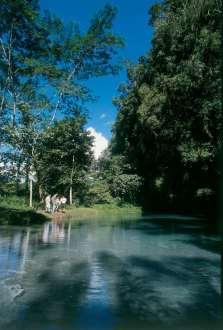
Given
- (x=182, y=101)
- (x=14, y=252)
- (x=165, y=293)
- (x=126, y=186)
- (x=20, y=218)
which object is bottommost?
(x=165, y=293)

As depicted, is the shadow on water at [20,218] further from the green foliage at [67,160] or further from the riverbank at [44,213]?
the green foliage at [67,160]

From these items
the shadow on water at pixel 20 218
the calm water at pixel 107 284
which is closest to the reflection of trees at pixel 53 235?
the calm water at pixel 107 284

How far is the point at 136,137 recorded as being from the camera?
4334 cm

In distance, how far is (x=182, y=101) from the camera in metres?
26.2

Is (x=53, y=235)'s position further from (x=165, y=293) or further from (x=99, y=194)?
(x=99, y=194)

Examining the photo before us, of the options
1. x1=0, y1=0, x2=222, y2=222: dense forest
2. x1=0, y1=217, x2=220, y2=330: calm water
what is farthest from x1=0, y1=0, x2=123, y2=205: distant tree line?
x1=0, y1=217, x2=220, y2=330: calm water

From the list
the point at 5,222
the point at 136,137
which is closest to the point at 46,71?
the point at 5,222

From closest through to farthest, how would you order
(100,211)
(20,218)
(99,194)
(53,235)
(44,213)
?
(53,235), (20,218), (44,213), (100,211), (99,194)

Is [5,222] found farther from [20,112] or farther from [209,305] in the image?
[209,305]

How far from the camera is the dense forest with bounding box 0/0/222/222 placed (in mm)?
23219

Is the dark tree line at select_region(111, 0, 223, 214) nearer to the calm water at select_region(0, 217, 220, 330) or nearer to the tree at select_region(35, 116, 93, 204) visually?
the tree at select_region(35, 116, 93, 204)

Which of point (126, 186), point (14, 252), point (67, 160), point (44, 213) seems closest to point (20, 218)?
point (44, 213)

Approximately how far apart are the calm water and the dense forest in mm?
8004

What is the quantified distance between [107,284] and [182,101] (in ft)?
58.9
